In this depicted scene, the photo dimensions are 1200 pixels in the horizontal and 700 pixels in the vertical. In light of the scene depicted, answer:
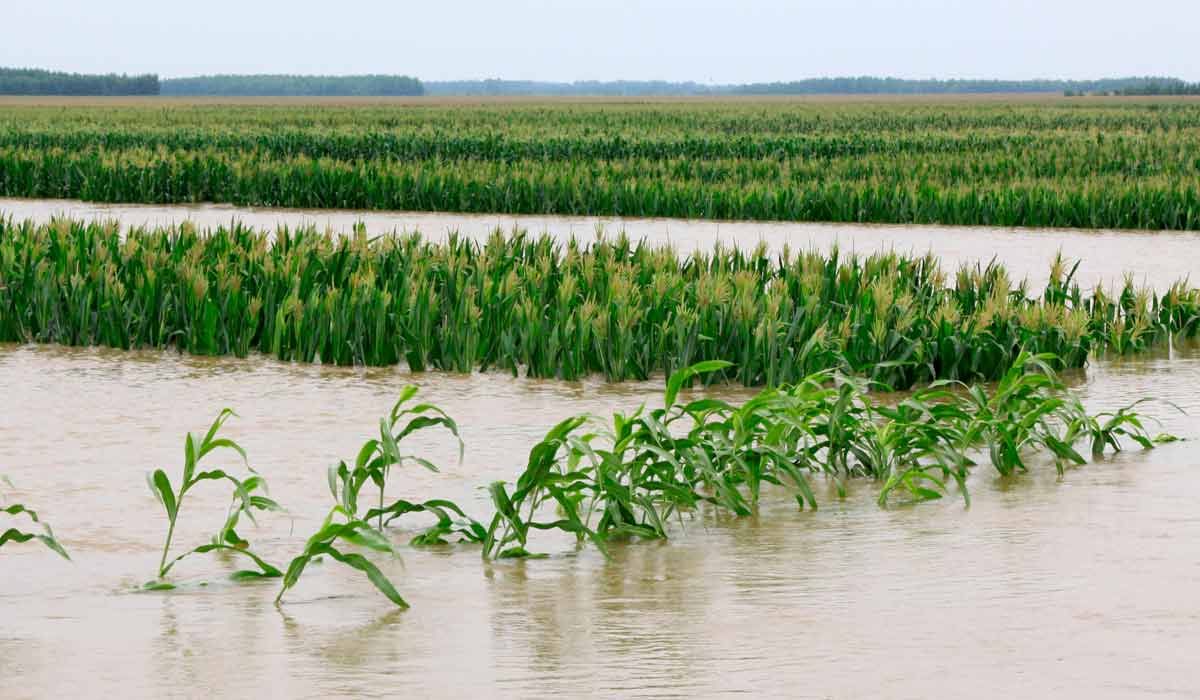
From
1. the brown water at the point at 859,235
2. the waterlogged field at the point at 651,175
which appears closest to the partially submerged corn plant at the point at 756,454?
the brown water at the point at 859,235

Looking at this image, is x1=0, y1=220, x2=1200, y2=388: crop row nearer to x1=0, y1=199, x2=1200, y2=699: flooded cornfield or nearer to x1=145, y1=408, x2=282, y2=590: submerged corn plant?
x1=0, y1=199, x2=1200, y2=699: flooded cornfield

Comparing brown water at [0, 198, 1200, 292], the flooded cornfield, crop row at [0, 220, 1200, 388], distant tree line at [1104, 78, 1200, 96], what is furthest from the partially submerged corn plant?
distant tree line at [1104, 78, 1200, 96]

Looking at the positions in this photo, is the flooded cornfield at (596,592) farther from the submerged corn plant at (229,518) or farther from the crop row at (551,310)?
the crop row at (551,310)

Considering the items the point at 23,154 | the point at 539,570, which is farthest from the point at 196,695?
the point at 23,154

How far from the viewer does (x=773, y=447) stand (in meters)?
6.75

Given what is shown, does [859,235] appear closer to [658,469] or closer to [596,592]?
[658,469]

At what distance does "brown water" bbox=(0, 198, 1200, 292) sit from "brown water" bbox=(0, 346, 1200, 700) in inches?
326

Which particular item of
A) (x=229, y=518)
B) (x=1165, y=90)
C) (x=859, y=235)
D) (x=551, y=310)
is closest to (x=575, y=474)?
(x=229, y=518)

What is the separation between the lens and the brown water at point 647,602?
4152mm

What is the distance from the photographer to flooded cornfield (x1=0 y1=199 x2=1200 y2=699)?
4172 millimetres

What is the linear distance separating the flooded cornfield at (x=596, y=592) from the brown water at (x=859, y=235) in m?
7.54

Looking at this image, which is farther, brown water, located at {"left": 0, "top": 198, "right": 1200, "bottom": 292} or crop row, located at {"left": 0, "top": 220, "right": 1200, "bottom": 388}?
brown water, located at {"left": 0, "top": 198, "right": 1200, "bottom": 292}

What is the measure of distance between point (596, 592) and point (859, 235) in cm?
1652

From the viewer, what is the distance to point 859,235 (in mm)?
21125
